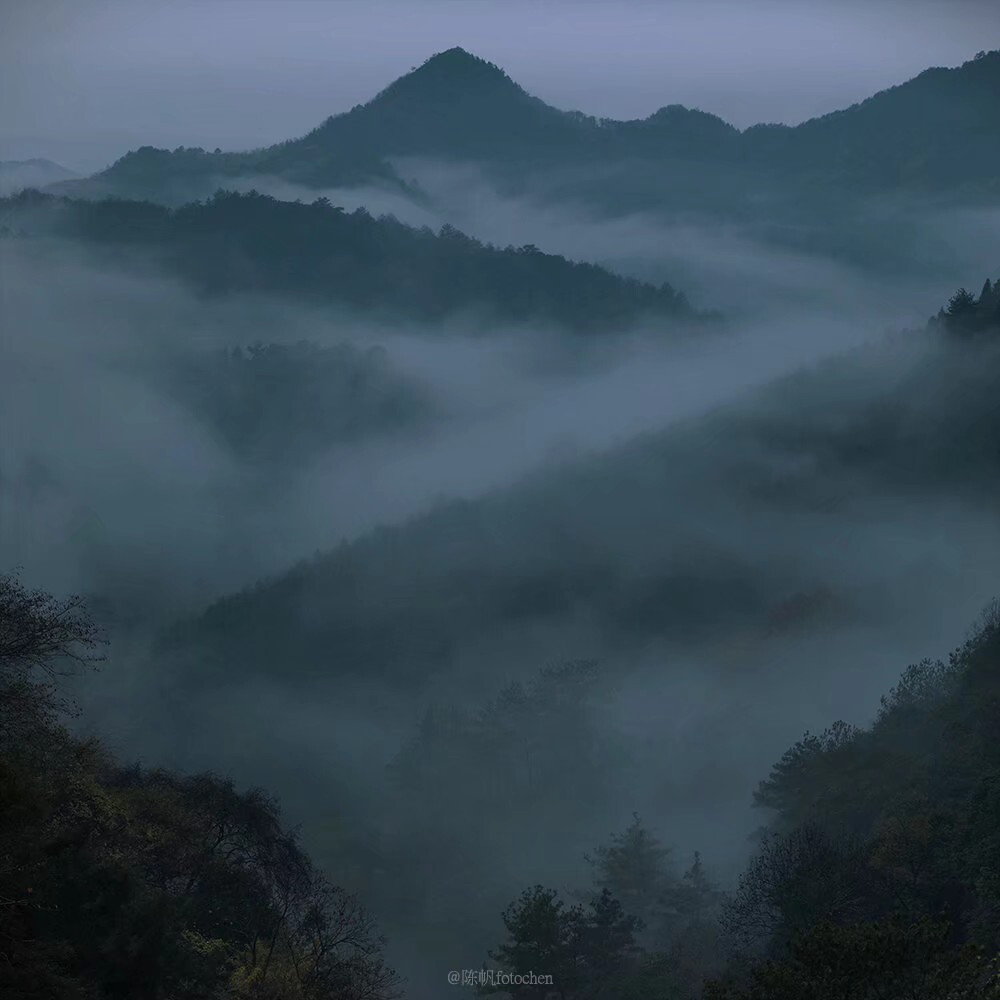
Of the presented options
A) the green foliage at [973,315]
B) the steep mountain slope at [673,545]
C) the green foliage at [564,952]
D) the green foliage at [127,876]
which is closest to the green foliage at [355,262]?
the steep mountain slope at [673,545]

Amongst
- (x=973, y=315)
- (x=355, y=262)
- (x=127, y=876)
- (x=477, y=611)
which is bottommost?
(x=127, y=876)

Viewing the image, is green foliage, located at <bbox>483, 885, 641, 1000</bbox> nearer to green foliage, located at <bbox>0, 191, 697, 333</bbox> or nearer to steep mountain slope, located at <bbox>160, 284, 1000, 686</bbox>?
steep mountain slope, located at <bbox>160, 284, 1000, 686</bbox>

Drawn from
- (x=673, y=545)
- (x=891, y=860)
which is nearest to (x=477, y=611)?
(x=673, y=545)

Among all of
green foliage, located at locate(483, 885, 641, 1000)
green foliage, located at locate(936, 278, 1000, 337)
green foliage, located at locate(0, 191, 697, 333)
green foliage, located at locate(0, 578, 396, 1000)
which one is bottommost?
green foliage, located at locate(483, 885, 641, 1000)

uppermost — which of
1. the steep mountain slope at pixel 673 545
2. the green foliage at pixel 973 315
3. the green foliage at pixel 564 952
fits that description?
the green foliage at pixel 973 315

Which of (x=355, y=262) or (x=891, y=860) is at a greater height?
(x=355, y=262)

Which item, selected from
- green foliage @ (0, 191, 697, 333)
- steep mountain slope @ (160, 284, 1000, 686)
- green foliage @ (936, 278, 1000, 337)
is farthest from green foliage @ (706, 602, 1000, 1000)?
green foliage @ (0, 191, 697, 333)

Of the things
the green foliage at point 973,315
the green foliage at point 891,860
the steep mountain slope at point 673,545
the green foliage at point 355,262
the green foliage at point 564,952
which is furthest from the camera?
the green foliage at point 355,262

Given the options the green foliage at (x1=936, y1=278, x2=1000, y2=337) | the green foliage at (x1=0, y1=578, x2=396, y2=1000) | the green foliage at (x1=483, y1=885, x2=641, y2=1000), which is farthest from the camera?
the green foliage at (x1=936, y1=278, x2=1000, y2=337)

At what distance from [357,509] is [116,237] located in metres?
70.3

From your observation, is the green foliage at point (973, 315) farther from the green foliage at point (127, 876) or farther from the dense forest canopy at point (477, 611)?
the green foliage at point (127, 876)

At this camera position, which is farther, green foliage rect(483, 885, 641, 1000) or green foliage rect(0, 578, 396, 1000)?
green foliage rect(483, 885, 641, 1000)

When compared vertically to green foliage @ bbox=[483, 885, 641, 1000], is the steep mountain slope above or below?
above

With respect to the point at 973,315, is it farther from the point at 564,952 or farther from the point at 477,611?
the point at 564,952
